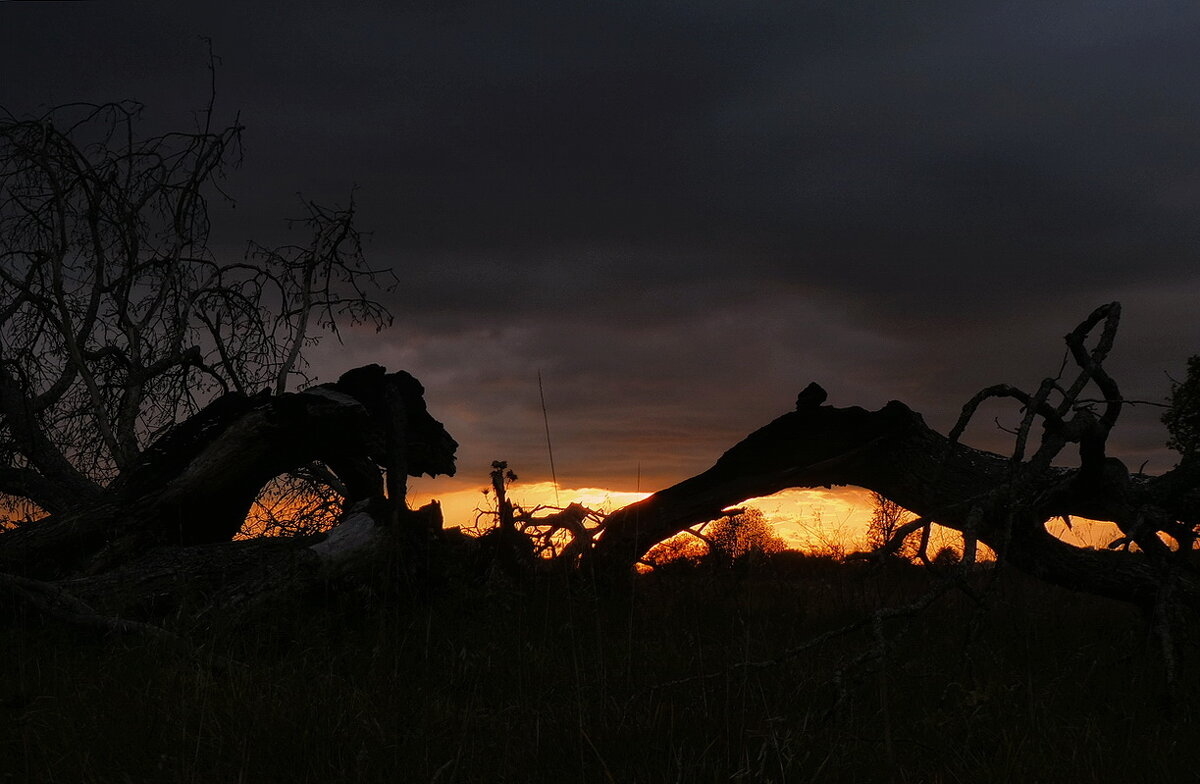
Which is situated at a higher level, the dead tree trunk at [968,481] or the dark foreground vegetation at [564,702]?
the dead tree trunk at [968,481]

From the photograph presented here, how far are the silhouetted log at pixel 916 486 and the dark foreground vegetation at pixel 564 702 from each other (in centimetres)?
62

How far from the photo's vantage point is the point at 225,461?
7.68 m

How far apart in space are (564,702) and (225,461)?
4.55 metres

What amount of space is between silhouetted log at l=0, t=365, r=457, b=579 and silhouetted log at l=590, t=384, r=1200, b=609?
2214mm

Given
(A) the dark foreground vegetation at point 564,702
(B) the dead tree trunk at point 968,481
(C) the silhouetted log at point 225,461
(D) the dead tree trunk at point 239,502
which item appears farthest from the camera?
(C) the silhouetted log at point 225,461

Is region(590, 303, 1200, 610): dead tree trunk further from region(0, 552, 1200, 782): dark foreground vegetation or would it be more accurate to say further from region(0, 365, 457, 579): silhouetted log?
region(0, 365, 457, 579): silhouetted log

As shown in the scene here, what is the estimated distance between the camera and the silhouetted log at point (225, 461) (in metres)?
7.42

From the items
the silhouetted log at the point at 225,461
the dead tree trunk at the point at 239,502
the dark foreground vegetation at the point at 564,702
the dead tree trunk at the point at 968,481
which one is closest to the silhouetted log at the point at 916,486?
the dead tree trunk at the point at 968,481

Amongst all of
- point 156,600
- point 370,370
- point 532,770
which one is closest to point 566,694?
point 532,770

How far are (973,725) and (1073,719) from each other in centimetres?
85

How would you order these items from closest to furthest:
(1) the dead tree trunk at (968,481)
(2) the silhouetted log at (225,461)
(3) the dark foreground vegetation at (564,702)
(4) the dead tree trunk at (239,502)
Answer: (3) the dark foreground vegetation at (564,702) < (1) the dead tree trunk at (968,481) < (4) the dead tree trunk at (239,502) < (2) the silhouetted log at (225,461)

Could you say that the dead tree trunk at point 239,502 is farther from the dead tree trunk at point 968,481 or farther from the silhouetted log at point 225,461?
the dead tree trunk at point 968,481

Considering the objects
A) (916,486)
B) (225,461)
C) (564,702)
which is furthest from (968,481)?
(225,461)

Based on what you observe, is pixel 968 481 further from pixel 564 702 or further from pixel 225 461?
pixel 225 461
